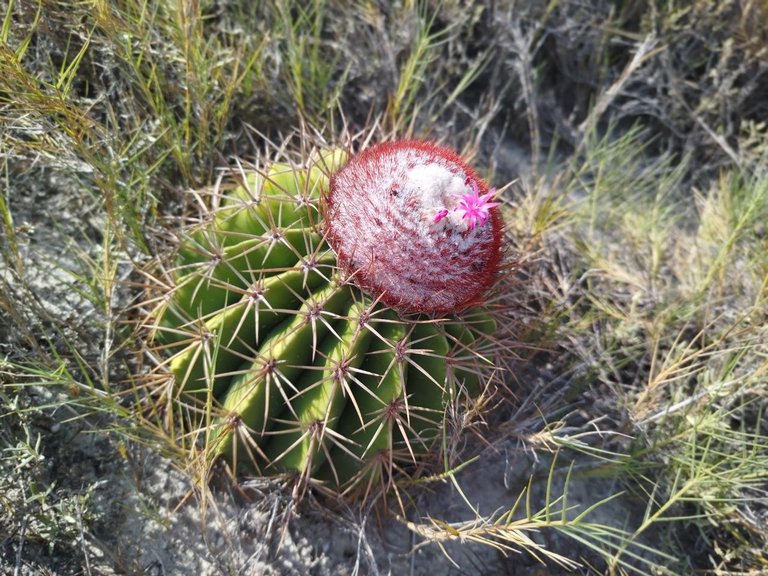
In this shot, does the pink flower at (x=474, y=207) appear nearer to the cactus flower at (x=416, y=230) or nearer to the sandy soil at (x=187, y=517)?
the cactus flower at (x=416, y=230)

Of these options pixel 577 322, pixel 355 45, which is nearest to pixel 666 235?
pixel 577 322

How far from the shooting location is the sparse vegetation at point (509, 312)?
1.96 m

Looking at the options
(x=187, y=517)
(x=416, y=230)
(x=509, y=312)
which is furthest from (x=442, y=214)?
(x=187, y=517)

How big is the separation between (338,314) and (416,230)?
32cm

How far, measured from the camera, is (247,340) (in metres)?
1.84

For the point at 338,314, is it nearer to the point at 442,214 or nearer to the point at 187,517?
Result: the point at 442,214

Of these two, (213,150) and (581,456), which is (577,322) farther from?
(213,150)

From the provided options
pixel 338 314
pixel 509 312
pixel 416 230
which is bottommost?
pixel 509 312

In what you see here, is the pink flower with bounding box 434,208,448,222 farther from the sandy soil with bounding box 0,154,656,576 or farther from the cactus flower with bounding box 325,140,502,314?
the sandy soil with bounding box 0,154,656,576

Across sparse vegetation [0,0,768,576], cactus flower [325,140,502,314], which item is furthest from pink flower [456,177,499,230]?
sparse vegetation [0,0,768,576]

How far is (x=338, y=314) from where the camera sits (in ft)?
5.95

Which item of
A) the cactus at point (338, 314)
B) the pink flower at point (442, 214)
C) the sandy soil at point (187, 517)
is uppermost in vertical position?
the pink flower at point (442, 214)

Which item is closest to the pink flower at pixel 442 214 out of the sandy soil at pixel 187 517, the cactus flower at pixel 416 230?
the cactus flower at pixel 416 230

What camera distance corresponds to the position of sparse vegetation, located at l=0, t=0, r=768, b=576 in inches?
77.1
